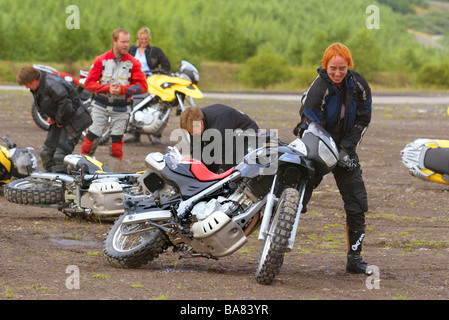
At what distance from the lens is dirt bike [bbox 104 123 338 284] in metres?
6.30

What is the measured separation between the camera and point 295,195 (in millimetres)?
6336

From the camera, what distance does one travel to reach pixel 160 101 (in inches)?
597

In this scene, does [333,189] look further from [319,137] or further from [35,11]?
[35,11]

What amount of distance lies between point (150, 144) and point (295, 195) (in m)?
10.0

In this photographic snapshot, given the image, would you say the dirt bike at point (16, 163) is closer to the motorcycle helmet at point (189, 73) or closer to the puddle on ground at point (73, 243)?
the puddle on ground at point (73, 243)

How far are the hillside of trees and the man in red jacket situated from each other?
24.0 m

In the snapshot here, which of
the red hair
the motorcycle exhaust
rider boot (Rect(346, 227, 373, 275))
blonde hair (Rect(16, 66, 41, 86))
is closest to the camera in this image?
the motorcycle exhaust

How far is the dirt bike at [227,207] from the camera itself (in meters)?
6.30

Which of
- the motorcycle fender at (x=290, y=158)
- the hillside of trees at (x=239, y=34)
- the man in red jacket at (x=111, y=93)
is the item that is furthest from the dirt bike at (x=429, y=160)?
the hillside of trees at (x=239, y=34)

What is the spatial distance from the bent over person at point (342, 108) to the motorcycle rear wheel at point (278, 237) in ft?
1.65

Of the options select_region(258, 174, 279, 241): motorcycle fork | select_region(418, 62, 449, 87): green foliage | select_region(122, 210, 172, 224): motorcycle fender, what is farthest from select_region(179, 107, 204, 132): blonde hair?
select_region(418, 62, 449, 87): green foliage

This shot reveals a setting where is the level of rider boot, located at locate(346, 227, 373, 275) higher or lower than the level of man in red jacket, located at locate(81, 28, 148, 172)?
lower

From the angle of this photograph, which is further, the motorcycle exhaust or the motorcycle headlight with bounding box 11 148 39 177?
the motorcycle headlight with bounding box 11 148 39 177

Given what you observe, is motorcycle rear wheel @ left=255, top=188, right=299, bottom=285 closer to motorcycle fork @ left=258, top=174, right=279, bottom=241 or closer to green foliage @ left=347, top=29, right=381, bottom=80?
motorcycle fork @ left=258, top=174, right=279, bottom=241
